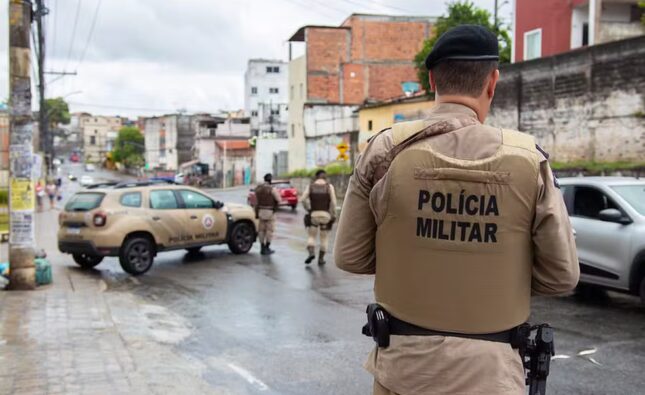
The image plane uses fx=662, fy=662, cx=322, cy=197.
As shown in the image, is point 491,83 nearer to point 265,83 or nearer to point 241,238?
point 241,238

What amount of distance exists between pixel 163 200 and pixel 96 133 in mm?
154732

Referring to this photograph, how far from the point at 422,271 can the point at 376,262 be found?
271 millimetres

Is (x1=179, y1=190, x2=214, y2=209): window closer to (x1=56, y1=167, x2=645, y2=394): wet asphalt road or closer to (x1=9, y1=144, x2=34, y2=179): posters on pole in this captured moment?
(x1=56, y1=167, x2=645, y2=394): wet asphalt road

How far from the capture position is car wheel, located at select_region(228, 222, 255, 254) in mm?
14992

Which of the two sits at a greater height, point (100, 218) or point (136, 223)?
point (100, 218)

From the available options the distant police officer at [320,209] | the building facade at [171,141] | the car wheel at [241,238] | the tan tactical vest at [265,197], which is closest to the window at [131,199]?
the car wheel at [241,238]

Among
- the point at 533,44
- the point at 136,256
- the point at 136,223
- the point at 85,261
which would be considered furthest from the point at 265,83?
the point at 136,256

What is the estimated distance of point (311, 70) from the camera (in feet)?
181

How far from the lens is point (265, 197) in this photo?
14.7 meters

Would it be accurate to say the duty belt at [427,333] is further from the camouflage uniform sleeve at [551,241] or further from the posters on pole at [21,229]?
the posters on pole at [21,229]

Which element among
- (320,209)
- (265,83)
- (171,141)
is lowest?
(320,209)

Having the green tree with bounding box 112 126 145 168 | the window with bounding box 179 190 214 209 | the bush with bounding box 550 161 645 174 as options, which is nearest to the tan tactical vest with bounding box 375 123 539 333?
the window with bounding box 179 190 214 209

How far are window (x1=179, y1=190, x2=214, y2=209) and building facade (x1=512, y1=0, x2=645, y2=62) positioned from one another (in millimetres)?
20477

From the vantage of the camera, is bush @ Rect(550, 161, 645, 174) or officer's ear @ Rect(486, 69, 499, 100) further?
bush @ Rect(550, 161, 645, 174)
